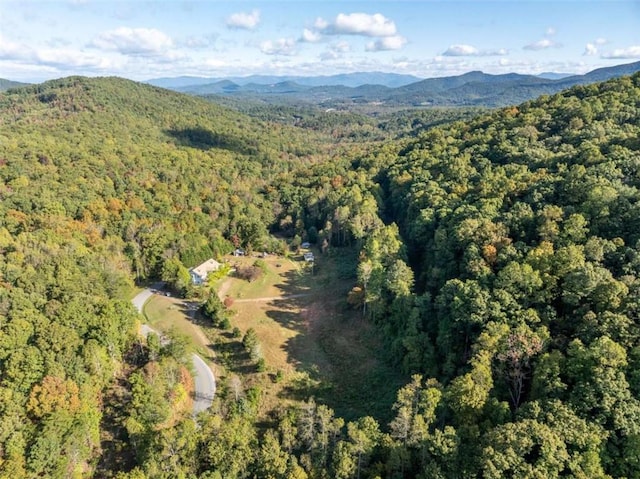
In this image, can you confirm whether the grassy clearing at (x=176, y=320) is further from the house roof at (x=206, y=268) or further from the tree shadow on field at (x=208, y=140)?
the tree shadow on field at (x=208, y=140)

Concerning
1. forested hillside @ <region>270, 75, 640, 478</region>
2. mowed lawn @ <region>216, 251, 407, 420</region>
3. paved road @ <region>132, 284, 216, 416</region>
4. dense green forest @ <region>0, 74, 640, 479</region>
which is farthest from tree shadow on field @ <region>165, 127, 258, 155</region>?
paved road @ <region>132, 284, 216, 416</region>

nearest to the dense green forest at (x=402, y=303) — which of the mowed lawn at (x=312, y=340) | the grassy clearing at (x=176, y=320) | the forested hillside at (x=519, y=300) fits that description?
the forested hillside at (x=519, y=300)

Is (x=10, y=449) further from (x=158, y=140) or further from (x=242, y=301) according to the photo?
(x=158, y=140)

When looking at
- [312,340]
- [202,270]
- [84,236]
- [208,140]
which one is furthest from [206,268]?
[208,140]

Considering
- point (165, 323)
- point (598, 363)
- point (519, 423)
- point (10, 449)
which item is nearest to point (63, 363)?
point (10, 449)

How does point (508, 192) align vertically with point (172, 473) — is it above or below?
above

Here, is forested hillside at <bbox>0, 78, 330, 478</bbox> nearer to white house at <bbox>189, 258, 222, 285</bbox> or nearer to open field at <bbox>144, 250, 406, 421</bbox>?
white house at <bbox>189, 258, 222, 285</bbox>
